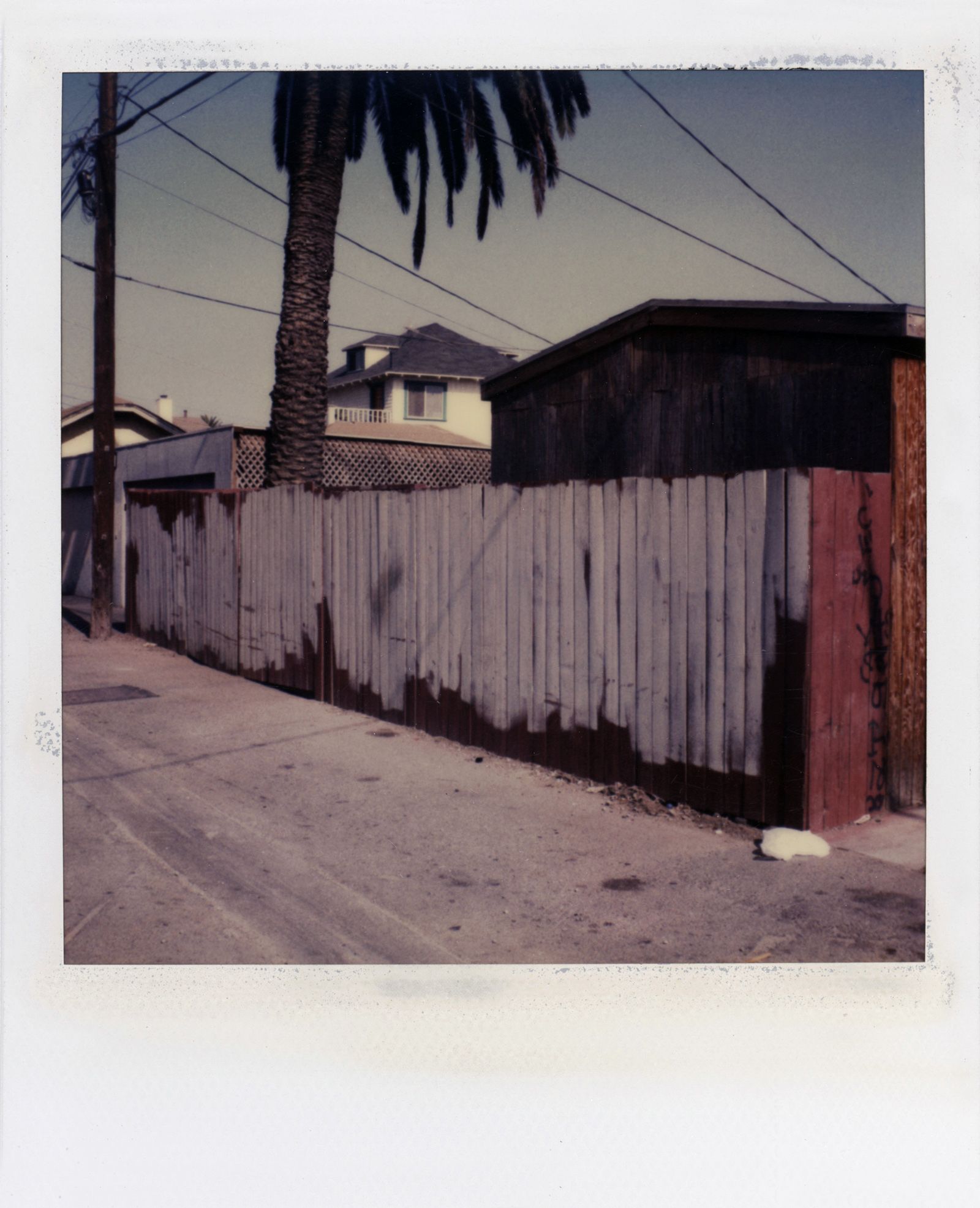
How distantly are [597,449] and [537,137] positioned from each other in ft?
17.0

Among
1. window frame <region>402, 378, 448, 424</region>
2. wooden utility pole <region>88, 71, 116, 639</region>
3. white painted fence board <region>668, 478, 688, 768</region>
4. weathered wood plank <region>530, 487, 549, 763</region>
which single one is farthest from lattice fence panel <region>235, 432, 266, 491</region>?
window frame <region>402, 378, 448, 424</region>

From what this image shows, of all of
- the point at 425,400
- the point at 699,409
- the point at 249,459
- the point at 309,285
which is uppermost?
the point at 425,400

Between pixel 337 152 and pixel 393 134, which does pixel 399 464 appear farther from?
pixel 337 152

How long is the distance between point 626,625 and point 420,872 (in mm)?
2087

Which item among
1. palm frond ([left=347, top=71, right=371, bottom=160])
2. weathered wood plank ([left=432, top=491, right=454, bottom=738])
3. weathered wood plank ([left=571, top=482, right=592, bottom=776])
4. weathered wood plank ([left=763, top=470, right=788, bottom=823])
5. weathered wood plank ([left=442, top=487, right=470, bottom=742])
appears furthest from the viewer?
palm frond ([left=347, top=71, right=371, bottom=160])

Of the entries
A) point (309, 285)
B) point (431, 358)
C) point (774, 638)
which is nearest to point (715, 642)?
point (774, 638)

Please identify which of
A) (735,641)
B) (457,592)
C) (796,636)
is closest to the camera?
(796,636)

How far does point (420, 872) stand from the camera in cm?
527

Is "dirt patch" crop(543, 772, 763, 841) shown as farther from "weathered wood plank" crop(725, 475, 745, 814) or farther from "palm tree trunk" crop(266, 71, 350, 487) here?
"palm tree trunk" crop(266, 71, 350, 487)

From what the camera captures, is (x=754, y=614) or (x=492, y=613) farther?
(x=492, y=613)

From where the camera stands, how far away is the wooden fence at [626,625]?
5562 mm

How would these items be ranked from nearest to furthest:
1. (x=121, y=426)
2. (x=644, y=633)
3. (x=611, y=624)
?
(x=644, y=633), (x=611, y=624), (x=121, y=426)

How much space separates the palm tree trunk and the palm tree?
10 mm

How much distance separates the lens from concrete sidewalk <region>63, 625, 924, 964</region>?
443 centimetres
